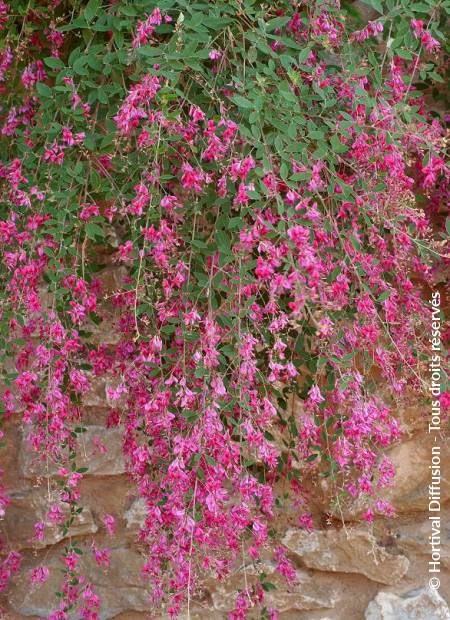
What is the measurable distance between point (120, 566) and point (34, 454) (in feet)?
1.16

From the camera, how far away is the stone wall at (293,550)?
1.81m

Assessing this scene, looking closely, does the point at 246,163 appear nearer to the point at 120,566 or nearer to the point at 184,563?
the point at 184,563

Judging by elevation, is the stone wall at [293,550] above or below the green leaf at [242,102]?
below

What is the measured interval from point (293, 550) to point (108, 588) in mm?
479

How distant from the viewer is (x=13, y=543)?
1.95 m

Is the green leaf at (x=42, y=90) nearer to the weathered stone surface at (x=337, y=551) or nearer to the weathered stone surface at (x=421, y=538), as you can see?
the weathered stone surface at (x=337, y=551)

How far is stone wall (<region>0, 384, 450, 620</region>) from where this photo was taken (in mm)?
1813

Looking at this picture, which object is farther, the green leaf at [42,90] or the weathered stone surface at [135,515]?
the weathered stone surface at [135,515]

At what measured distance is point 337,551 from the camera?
6.03 feet

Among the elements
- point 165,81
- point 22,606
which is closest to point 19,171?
point 165,81

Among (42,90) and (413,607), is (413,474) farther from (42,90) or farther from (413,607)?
(42,90)

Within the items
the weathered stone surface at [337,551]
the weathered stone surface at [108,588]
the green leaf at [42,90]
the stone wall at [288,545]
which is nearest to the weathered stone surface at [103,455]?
the stone wall at [288,545]

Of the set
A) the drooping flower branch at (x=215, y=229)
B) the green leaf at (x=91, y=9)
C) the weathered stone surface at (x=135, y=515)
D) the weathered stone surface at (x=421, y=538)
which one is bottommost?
the weathered stone surface at (x=135, y=515)

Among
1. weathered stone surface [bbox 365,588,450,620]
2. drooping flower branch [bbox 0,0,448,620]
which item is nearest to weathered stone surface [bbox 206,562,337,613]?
weathered stone surface [bbox 365,588,450,620]
